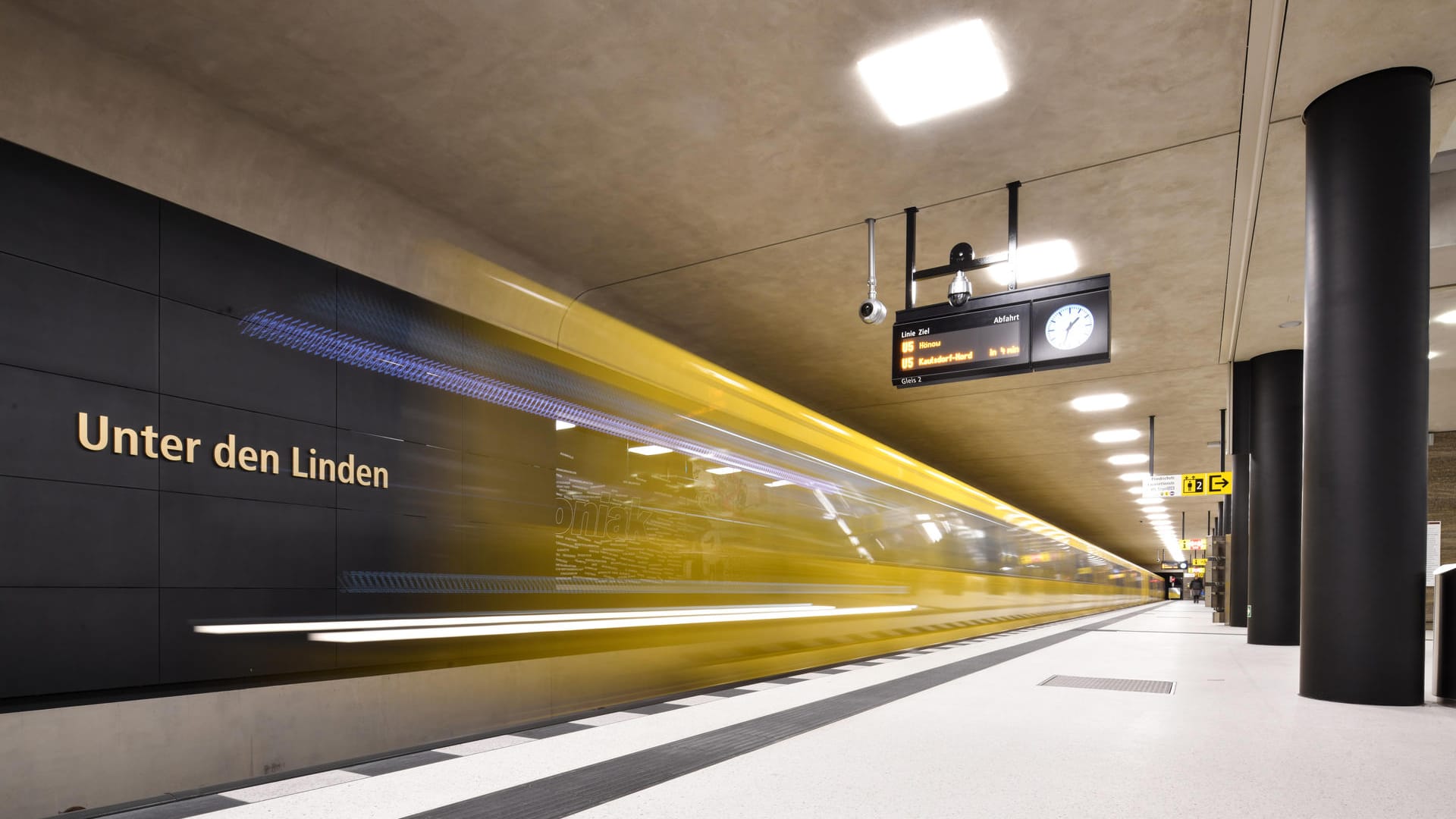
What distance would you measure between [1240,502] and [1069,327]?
918cm

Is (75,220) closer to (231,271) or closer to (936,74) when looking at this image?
(231,271)

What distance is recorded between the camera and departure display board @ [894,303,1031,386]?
6.14 m

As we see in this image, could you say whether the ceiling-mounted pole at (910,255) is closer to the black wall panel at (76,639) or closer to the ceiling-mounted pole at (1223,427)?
the black wall panel at (76,639)

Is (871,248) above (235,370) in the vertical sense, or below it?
above

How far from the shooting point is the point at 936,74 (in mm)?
4680

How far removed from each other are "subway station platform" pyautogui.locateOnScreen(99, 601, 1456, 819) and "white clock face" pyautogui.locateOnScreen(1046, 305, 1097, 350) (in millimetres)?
2276

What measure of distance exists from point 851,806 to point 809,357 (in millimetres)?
8370

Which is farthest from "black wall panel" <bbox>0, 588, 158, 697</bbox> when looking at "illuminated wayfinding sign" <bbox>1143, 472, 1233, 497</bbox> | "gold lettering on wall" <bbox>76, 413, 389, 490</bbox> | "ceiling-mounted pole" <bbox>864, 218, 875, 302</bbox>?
"illuminated wayfinding sign" <bbox>1143, 472, 1233, 497</bbox>

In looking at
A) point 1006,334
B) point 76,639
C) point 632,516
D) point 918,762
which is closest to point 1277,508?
point 1006,334

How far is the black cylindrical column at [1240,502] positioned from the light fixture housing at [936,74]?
7.70 meters

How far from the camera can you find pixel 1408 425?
4.34m

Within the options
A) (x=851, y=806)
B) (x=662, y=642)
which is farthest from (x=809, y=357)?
(x=851, y=806)

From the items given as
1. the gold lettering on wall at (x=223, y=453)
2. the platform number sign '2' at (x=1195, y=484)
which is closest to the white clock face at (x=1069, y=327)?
the gold lettering on wall at (x=223, y=453)

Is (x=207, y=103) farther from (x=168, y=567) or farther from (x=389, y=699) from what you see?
(x=389, y=699)
